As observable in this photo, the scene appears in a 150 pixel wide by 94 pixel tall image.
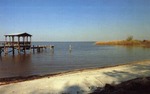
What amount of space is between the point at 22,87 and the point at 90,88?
3568 millimetres

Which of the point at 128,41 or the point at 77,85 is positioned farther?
the point at 128,41

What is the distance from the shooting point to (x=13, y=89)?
12.1 m

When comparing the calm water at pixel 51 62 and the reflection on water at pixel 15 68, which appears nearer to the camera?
the reflection on water at pixel 15 68

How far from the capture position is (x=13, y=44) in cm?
6100

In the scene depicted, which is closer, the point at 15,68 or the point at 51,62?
the point at 15,68

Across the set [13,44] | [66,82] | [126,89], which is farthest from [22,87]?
[13,44]

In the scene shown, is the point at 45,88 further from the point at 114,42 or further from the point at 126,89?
the point at 114,42

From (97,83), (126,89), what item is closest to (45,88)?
(97,83)

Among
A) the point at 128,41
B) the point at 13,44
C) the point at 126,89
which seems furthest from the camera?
the point at 128,41

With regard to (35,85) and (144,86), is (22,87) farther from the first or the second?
(144,86)

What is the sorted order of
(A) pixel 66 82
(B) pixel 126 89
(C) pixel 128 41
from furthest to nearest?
(C) pixel 128 41, (A) pixel 66 82, (B) pixel 126 89

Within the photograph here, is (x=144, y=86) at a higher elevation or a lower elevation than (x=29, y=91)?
higher

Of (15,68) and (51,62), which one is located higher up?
(15,68)

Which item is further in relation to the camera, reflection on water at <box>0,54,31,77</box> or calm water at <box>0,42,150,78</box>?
calm water at <box>0,42,150,78</box>
